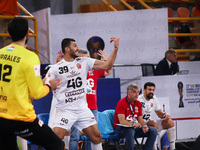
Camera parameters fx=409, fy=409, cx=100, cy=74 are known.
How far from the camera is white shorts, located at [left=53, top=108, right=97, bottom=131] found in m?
5.76

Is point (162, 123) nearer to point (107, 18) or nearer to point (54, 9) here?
point (107, 18)

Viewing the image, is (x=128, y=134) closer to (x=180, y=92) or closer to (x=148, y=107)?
(x=148, y=107)

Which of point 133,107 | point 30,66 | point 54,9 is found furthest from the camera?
point 54,9

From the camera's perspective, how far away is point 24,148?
5723 mm

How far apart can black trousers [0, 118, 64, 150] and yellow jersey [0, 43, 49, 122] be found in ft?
0.18

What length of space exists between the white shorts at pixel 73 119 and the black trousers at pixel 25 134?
5.92 ft

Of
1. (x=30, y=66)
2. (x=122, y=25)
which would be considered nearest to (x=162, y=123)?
(x=122, y=25)

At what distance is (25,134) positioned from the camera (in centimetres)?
381

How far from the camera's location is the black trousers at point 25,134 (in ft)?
12.2

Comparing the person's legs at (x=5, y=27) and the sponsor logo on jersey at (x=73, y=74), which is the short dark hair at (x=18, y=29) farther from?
the person's legs at (x=5, y=27)

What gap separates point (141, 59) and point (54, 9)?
3889 millimetres

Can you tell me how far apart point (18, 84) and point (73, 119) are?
83.4 inches

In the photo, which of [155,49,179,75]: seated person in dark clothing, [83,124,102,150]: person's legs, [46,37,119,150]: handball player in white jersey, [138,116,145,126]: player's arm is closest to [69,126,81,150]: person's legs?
[46,37,119,150]: handball player in white jersey

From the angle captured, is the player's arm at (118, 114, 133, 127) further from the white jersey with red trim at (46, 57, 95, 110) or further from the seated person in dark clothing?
the seated person in dark clothing
